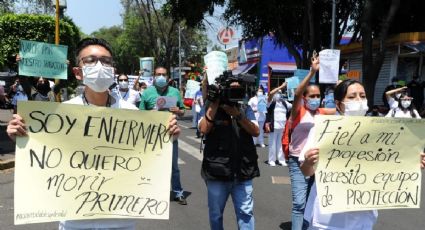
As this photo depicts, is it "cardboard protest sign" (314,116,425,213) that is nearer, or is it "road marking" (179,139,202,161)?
"cardboard protest sign" (314,116,425,213)

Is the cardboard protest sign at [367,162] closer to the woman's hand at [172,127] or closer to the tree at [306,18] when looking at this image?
the woman's hand at [172,127]

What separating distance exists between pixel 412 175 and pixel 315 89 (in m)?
1.93

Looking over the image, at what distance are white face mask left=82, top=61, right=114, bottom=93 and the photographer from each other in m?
1.33

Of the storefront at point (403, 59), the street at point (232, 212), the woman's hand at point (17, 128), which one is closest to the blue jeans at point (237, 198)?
the street at point (232, 212)

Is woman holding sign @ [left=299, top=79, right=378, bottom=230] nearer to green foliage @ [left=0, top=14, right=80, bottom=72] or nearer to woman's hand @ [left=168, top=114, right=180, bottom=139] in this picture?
woman's hand @ [left=168, top=114, right=180, bottom=139]

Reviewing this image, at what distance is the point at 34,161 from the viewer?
2514 millimetres

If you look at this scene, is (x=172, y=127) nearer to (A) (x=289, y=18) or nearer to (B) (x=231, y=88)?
(B) (x=231, y=88)

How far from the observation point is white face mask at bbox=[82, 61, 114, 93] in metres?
2.69

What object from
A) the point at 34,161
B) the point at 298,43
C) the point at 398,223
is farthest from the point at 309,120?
the point at 298,43

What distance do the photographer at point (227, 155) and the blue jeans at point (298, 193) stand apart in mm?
934

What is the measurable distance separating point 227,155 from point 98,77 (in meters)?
1.58

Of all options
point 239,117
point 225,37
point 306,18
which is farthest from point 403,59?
point 239,117

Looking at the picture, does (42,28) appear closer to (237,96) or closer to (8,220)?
(8,220)

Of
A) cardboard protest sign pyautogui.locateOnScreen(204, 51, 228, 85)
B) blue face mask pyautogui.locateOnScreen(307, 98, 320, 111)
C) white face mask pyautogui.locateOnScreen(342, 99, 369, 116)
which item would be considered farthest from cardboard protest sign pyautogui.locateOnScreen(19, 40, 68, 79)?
white face mask pyautogui.locateOnScreen(342, 99, 369, 116)
